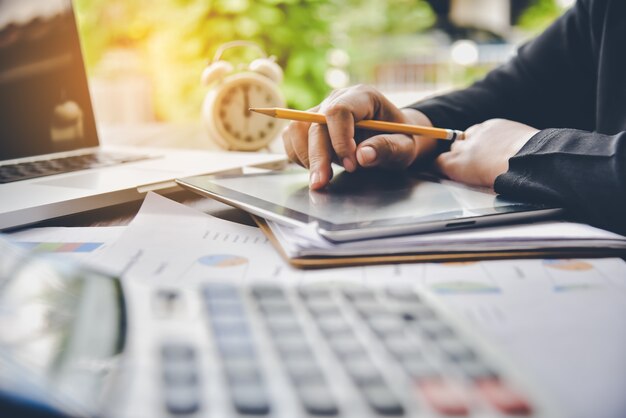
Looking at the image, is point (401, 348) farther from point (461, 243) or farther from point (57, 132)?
point (57, 132)

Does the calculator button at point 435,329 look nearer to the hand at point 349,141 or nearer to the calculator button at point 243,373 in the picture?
the calculator button at point 243,373

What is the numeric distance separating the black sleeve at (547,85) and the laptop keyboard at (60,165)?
1.61 feet

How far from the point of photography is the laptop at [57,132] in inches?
29.3

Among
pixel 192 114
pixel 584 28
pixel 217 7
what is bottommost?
pixel 192 114

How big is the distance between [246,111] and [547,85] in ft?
1.75

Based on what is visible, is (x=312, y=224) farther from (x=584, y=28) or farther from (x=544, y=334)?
(x=584, y=28)

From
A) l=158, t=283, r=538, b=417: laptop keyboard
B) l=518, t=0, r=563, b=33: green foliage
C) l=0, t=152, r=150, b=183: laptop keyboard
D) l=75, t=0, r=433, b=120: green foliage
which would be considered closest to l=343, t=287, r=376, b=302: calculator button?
l=158, t=283, r=538, b=417: laptop keyboard

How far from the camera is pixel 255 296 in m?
0.30

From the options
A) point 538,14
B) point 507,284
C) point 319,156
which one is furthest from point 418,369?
point 538,14

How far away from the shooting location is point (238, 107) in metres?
1.10

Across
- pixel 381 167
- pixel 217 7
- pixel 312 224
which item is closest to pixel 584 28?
pixel 381 167

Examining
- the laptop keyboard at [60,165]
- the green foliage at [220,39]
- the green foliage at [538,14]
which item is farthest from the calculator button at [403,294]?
the green foliage at [538,14]

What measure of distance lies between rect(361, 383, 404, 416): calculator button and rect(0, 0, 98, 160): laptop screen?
2.84ft

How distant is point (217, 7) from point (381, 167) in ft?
8.47
